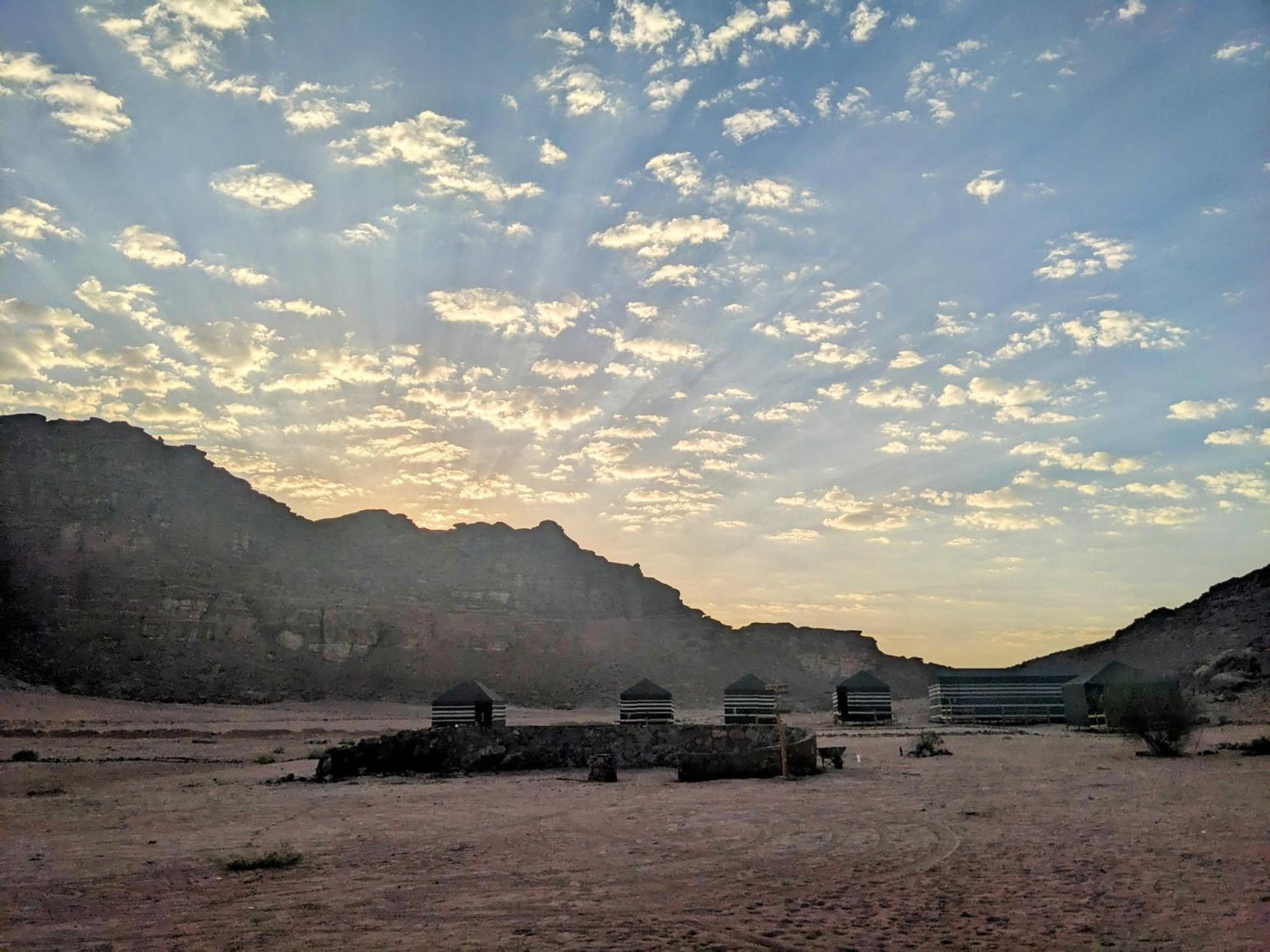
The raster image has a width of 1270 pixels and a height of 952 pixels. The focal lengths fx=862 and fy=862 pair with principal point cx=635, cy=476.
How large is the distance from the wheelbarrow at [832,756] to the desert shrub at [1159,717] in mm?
8112

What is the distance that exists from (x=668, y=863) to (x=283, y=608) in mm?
88636

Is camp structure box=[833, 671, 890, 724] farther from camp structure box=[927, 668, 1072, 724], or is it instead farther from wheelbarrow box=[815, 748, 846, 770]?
wheelbarrow box=[815, 748, 846, 770]

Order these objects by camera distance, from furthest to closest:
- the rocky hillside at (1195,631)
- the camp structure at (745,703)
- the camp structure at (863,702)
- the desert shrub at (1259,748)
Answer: the rocky hillside at (1195,631), the camp structure at (863,702), the camp structure at (745,703), the desert shrub at (1259,748)

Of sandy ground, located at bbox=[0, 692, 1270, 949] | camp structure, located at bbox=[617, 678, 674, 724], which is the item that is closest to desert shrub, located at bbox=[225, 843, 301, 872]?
sandy ground, located at bbox=[0, 692, 1270, 949]

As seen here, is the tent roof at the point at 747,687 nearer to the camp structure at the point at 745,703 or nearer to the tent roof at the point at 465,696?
the camp structure at the point at 745,703

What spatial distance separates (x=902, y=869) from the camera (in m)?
8.73

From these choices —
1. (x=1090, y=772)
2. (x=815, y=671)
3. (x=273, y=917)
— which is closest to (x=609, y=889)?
(x=273, y=917)

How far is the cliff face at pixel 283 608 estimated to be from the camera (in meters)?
77.6

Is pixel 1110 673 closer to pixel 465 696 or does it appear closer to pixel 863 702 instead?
pixel 863 702

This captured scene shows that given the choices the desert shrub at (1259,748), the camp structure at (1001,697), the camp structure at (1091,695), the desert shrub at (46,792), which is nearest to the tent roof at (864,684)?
the camp structure at (1001,697)

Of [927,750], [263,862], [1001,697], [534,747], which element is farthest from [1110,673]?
[263,862]

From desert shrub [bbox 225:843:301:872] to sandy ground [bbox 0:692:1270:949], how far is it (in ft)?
0.62

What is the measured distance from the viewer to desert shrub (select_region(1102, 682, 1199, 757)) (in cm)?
2195

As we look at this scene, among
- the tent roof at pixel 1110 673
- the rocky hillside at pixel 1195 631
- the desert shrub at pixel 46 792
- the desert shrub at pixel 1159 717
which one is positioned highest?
the rocky hillside at pixel 1195 631
